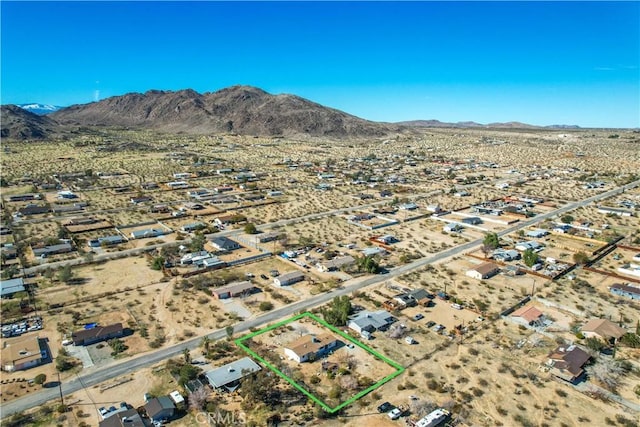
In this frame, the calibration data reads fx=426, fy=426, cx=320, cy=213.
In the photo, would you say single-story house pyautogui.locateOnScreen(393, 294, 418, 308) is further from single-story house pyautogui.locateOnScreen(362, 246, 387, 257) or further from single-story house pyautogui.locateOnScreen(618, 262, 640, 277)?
single-story house pyautogui.locateOnScreen(618, 262, 640, 277)

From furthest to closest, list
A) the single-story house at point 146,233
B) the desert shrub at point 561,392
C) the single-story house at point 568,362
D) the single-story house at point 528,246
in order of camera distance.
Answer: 1. the single-story house at point 146,233
2. the single-story house at point 528,246
3. the single-story house at point 568,362
4. the desert shrub at point 561,392

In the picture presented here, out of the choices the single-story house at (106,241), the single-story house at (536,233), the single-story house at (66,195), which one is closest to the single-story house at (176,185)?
the single-story house at (66,195)

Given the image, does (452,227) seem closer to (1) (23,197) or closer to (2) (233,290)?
(2) (233,290)

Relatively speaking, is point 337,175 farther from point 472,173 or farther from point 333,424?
point 333,424

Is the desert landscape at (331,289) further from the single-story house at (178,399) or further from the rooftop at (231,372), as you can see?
the rooftop at (231,372)

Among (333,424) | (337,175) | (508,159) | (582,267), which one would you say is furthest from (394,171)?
(333,424)

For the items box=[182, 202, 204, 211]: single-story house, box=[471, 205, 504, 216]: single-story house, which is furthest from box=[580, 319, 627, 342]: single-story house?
box=[182, 202, 204, 211]: single-story house
